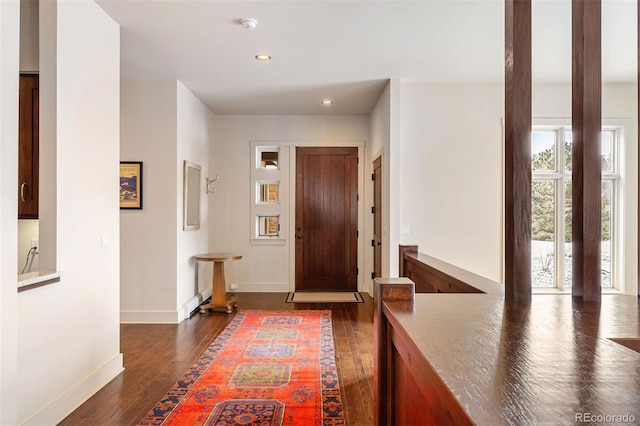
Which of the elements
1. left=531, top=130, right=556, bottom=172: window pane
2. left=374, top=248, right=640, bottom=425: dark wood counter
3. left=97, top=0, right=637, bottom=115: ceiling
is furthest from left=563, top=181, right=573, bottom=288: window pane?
left=374, top=248, right=640, bottom=425: dark wood counter

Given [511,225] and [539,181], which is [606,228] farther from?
[511,225]

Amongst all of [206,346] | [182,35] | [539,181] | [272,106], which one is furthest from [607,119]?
[206,346]

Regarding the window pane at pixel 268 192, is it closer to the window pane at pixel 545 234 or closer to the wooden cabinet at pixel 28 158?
the window pane at pixel 545 234

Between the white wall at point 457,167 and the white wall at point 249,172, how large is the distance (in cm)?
165

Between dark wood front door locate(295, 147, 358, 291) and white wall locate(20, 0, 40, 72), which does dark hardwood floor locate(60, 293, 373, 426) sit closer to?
dark wood front door locate(295, 147, 358, 291)

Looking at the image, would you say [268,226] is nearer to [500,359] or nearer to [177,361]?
[177,361]

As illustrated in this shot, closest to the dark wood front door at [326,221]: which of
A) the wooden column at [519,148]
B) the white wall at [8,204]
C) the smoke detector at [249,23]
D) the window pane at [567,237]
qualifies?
the window pane at [567,237]

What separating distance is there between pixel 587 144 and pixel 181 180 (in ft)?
13.7

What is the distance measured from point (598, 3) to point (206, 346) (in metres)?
3.67

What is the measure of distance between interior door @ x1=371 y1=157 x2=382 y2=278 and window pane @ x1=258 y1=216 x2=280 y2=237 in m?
1.54

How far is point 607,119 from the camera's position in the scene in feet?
16.0

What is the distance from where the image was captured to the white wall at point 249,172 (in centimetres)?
634

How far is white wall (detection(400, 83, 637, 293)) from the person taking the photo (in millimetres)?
4770

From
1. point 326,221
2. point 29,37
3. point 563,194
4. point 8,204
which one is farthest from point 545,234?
point 29,37
